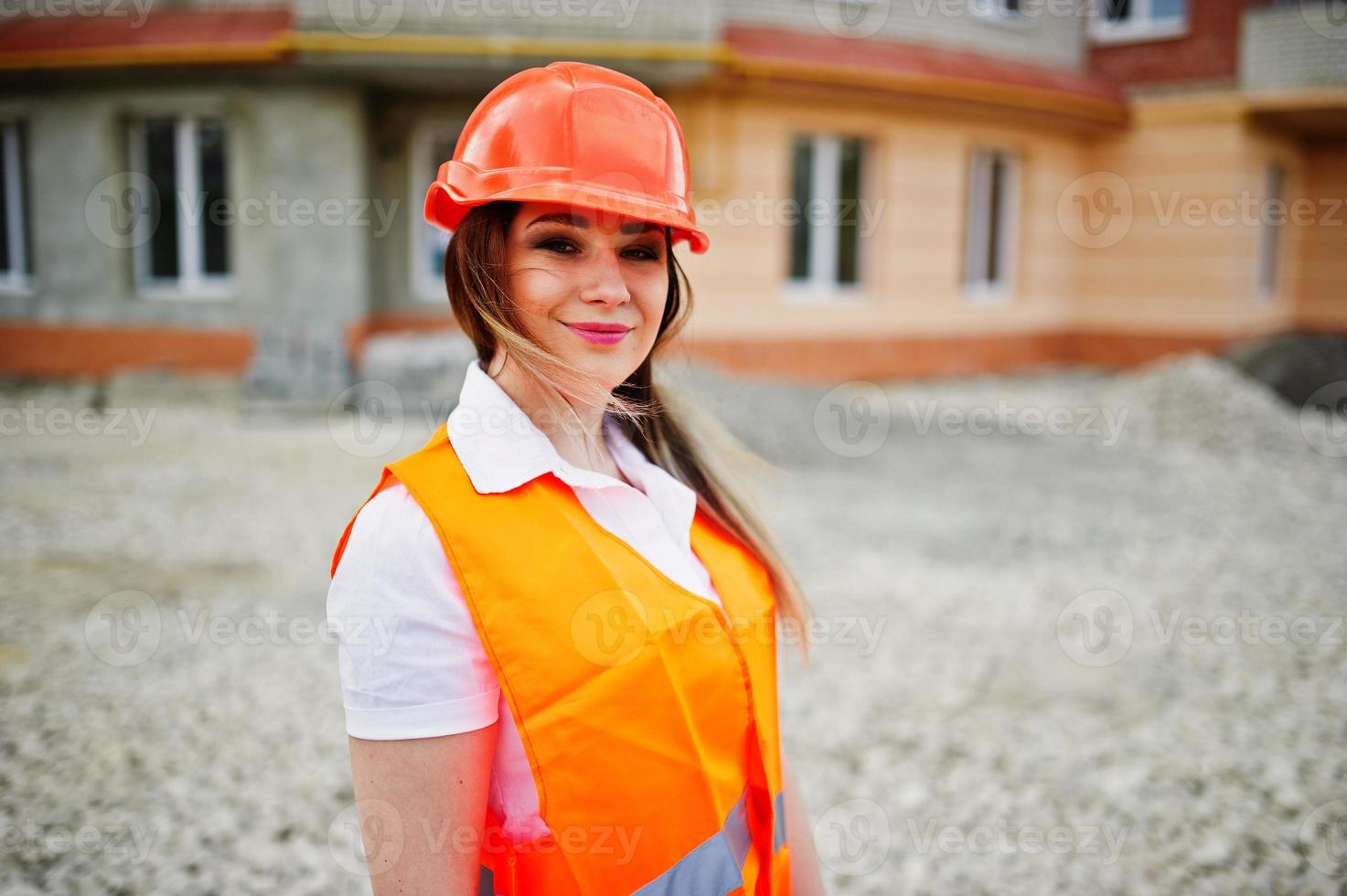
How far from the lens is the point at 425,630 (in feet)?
3.74

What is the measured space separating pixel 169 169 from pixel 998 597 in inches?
464

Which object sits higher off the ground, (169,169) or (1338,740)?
(169,169)

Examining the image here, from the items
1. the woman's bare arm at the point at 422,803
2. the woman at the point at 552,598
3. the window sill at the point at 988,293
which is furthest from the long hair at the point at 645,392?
the window sill at the point at 988,293

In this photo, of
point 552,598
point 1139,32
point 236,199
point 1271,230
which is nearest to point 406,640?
point 552,598

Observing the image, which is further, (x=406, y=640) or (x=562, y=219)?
(x=562, y=219)

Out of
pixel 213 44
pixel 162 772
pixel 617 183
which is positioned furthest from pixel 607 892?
pixel 213 44

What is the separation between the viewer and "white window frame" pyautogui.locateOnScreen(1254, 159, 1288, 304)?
1658cm

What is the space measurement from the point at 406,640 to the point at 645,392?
2.40ft

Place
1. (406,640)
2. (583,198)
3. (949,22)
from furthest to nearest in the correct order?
(949,22) < (583,198) < (406,640)

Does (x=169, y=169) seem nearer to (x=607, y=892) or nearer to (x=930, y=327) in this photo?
(x=930, y=327)

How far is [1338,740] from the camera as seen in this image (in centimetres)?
385

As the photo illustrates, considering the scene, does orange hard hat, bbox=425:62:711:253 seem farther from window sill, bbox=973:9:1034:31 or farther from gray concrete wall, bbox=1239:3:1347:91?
gray concrete wall, bbox=1239:3:1347:91

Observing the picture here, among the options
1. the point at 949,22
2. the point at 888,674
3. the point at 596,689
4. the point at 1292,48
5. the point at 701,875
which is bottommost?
the point at 888,674

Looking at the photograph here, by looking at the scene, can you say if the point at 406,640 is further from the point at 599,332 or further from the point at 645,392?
the point at 645,392
